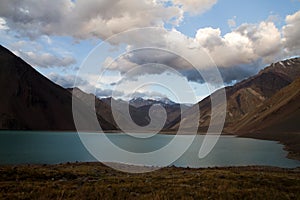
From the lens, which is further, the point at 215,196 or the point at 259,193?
the point at 259,193

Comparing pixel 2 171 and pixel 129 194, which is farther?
pixel 2 171

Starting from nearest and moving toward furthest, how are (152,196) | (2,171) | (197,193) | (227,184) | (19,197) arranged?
1. (19,197)
2. (152,196)
3. (197,193)
4. (227,184)
5. (2,171)

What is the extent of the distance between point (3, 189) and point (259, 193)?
16.5 metres

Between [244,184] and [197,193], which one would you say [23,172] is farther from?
[244,184]

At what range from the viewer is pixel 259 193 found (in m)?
19.7

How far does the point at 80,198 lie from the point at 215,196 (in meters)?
8.14

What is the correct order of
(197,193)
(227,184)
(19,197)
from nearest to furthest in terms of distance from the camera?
1. (19,197)
2. (197,193)
3. (227,184)

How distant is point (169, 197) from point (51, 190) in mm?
7503

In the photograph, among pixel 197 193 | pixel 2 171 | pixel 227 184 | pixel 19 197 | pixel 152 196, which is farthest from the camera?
pixel 2 171

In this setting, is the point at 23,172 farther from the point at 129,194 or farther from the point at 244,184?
the point at 244,184

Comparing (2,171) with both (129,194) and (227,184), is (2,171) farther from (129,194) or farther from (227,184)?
(227,184)

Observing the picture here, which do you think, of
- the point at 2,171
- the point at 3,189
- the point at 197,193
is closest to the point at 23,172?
the point at 2,171

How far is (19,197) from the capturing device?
659 inches

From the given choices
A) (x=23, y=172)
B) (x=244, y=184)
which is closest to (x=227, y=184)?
(x=244, y=184)
